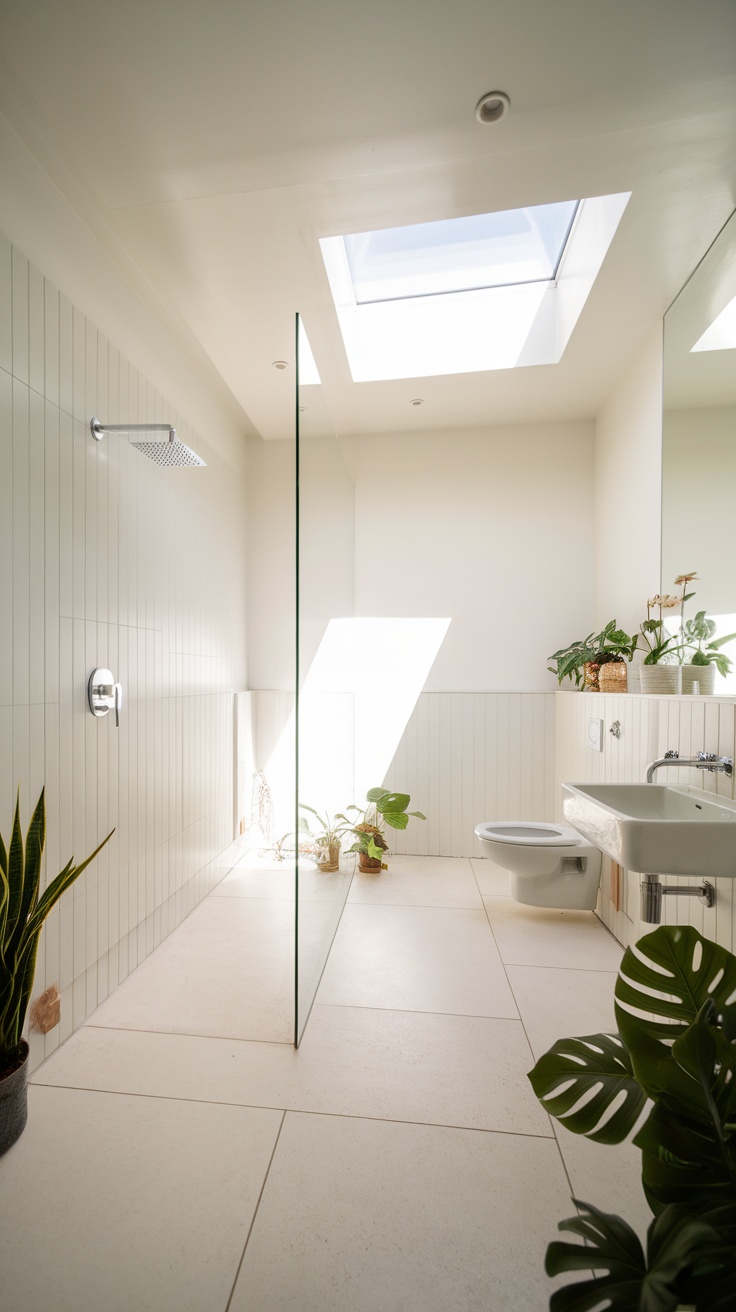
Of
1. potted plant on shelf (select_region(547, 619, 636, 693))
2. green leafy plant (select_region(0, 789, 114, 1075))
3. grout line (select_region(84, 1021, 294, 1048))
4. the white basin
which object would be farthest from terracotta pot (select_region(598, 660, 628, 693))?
green leafy plant (select_region(0, 789, 114, 1075))

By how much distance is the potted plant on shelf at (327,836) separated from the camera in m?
2.35

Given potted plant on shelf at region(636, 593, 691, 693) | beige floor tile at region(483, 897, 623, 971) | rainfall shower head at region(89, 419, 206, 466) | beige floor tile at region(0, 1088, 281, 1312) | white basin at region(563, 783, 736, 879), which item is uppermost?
rainfall shower head at region(89, 419, 206, 466)

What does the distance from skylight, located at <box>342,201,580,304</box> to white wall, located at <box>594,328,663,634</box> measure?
61 centimetres

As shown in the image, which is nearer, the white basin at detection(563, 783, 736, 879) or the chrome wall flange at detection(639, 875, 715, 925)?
the white basin at detection(563, 783, 736, 879)

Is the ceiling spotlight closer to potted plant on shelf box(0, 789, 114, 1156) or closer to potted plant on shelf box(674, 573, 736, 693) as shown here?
potted plant on shelf box(674, 573, 736, 693)

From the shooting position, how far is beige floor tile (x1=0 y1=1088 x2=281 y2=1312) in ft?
3.42

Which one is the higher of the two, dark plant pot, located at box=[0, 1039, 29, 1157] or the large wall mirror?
the large wall mirror

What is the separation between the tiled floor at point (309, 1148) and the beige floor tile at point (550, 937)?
0.03 metres

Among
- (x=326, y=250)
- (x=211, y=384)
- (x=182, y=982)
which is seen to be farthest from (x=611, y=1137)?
(x=211, y=384)

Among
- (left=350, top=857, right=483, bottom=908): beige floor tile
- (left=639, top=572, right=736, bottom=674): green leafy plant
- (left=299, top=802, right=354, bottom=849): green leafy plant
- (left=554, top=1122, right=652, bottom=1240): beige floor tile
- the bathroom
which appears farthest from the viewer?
(left=350, top=857, right=483, bottom=908): beige floor tile

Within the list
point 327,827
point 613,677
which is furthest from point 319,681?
point 613,677

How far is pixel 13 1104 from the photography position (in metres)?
1.34

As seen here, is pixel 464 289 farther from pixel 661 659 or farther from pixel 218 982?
pixel 218 982

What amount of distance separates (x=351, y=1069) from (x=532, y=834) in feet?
4.33
